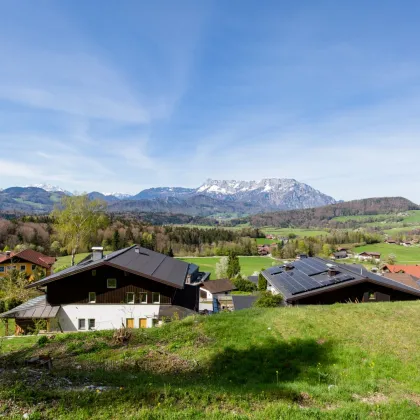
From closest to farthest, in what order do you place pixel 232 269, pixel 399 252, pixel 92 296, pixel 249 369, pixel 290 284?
pixel 249 369, pixel 92 296, pixel 290 284, pixel 232 269, pixel 399 252

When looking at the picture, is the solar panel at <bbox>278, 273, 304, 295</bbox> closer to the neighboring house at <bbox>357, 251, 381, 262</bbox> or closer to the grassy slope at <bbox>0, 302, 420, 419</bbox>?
the grassy slope at <bbox>0, 302, 420, 419</bbox>

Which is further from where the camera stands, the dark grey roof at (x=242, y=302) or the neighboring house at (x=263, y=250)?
the neighboring house at (x=263, y=250)

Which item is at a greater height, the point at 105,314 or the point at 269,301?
the point at 269,301

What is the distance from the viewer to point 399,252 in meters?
141

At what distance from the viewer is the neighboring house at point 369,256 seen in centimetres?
13062

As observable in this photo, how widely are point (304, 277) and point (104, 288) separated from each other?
69.2 feet

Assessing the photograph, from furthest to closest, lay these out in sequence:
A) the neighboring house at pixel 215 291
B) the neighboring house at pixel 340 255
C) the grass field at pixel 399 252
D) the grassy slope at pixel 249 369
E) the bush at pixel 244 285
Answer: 1. the neighboring house at pixel 340 255
2. the grass field at pixel 399 252
3. the bush at pixel 244 285
4. the neighboring house at pixel 215 291
5. the grassy slope at pixel 249 369

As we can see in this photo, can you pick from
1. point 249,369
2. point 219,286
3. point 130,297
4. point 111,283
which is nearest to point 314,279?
point 130,297

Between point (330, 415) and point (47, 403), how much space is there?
7744 millimetres

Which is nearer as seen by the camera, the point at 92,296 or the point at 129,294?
the point at 92,296

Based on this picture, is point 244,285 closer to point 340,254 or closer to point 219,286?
point 219,286

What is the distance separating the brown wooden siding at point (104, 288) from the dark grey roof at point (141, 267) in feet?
2.66

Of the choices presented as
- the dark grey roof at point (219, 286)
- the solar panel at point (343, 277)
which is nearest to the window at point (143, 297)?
the solar panel at point (343, 277)

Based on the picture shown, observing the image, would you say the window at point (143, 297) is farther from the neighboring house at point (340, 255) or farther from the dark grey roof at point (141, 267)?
the neighboring house at point (340, 255)
